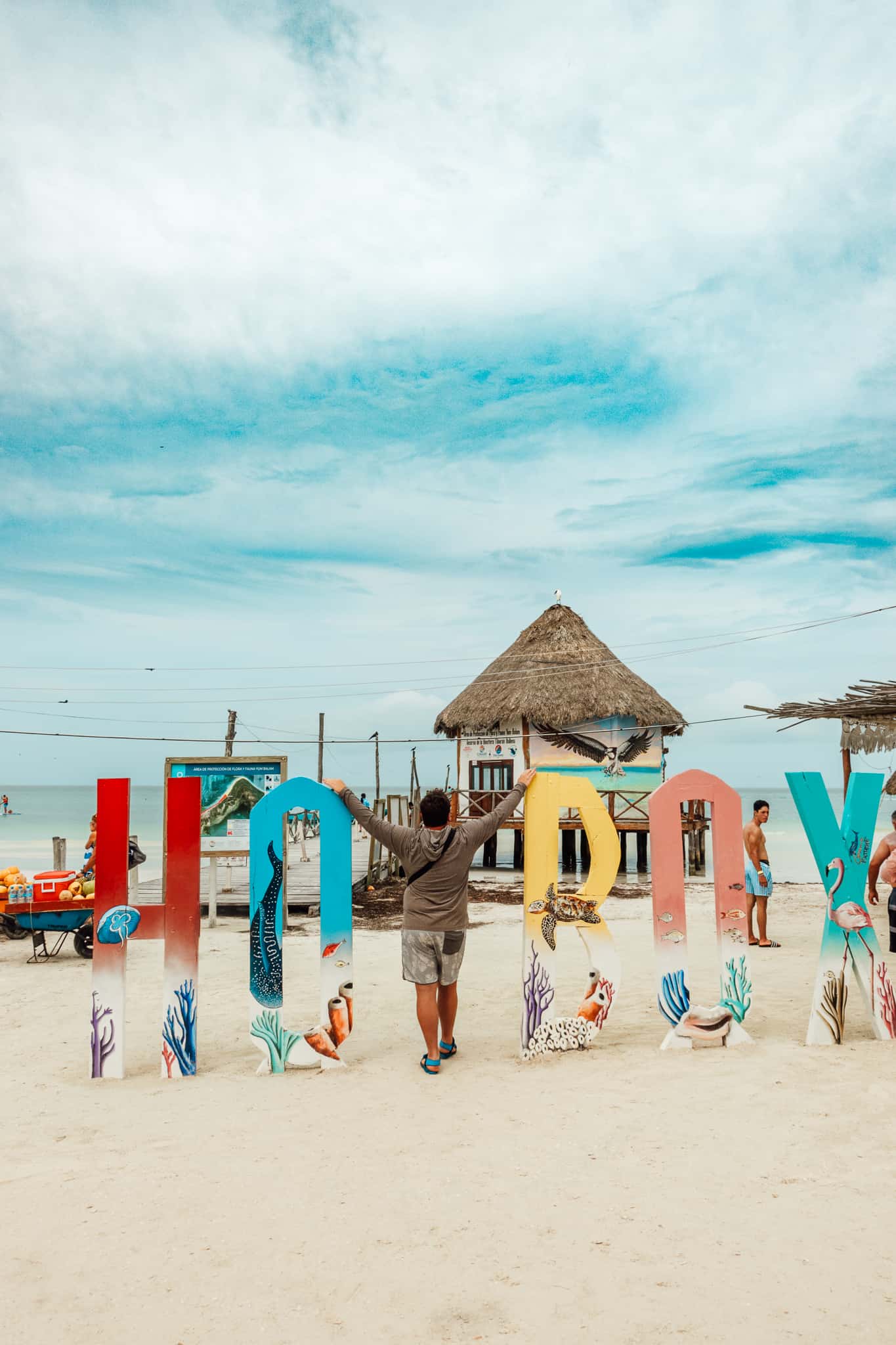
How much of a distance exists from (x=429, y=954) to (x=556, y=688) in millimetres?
15034

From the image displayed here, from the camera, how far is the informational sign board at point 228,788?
34.0 ft

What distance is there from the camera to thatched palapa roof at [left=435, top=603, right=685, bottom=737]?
19.3 meters

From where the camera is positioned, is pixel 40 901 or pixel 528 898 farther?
pixel 40 901

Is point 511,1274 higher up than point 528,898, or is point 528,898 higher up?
point 528,898

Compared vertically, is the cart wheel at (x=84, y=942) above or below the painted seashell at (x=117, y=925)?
below

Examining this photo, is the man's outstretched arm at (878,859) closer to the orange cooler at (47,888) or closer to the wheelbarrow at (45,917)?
the wheelbarrow at (45,917)

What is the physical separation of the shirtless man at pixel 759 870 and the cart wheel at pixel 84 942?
262 inches

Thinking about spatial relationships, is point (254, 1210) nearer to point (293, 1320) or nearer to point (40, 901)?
point (293, 1320)

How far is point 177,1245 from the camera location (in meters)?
3.10

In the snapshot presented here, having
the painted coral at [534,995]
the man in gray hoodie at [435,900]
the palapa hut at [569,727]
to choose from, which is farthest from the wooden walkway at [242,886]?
the painted coral at [534,995]

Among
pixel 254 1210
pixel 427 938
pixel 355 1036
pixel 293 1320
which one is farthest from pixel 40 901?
pixel 293 1320

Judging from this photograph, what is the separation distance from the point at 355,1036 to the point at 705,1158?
2.76 metres

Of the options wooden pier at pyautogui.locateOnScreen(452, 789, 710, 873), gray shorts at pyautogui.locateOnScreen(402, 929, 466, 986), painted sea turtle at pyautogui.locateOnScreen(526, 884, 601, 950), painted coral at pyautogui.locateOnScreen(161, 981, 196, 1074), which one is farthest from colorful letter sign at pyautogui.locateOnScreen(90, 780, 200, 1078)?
wooden pier at pyautogui.locateOnScreen(452, 789, 710, 873)

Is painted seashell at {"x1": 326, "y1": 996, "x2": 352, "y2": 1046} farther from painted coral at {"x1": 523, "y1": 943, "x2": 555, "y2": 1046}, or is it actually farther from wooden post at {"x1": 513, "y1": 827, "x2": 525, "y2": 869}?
wooden post at {"x1": 513, "y1": 827, "x2": 525, "y2": 869}
